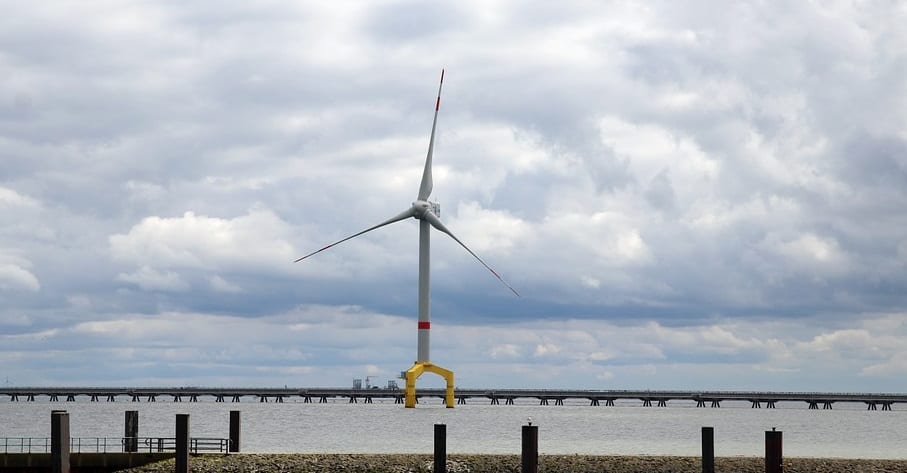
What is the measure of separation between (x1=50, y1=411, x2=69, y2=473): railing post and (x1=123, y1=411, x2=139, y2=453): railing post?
5.64 metres

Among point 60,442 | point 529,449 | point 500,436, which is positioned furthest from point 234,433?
point 500,436

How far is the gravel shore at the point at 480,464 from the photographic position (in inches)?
2378

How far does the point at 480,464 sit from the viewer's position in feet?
207

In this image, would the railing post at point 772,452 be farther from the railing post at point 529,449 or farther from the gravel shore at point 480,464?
the railing post at point 529,449

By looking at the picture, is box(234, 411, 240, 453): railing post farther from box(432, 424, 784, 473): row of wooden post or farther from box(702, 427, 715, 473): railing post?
box(702, 427, 715, 473): railing post

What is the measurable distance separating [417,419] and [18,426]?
146ft

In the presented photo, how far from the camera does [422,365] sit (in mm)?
156875

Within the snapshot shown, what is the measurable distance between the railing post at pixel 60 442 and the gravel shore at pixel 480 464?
4490 mm

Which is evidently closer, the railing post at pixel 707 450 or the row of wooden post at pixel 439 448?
the row of wooden post at pixel 439 448

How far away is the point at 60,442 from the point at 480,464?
68.1ft

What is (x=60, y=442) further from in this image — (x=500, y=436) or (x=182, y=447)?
(x=500, y=436)

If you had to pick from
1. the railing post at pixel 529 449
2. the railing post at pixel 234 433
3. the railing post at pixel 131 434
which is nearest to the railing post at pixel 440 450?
the railing post at pixel 529 449

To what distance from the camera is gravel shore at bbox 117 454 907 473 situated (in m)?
60.4

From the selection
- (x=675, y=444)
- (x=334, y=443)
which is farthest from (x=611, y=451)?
(x=334, y=443)
